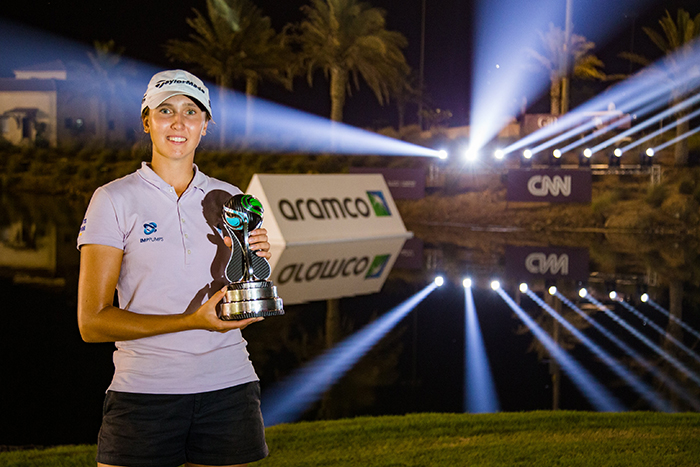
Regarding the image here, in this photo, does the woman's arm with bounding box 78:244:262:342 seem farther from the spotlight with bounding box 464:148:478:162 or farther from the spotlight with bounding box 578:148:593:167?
the spotlight with bounding box 464:148:478:162

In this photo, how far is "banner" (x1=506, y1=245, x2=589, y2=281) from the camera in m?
13.9

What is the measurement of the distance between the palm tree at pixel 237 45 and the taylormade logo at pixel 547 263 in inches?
879

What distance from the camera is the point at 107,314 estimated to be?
219cm

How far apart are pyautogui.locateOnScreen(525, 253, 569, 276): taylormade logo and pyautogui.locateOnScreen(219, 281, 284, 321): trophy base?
12.6 metres

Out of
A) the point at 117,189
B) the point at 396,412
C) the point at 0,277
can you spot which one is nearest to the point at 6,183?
the point at 0,277

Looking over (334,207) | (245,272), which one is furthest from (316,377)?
(334,207)

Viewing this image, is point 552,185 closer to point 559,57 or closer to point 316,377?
point 559,57

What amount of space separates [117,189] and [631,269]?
1375 cm

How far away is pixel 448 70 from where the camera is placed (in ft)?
161

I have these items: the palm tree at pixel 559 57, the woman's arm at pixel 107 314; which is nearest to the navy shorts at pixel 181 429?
the woman's arm at pixel 107 314

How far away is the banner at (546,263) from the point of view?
1391 centimetres

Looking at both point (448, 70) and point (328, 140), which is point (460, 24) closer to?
point (448, 70)

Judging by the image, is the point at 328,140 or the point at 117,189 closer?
the point at 117,189

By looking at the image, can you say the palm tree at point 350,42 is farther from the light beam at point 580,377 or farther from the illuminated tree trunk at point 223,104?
the light beam at point 580,377
